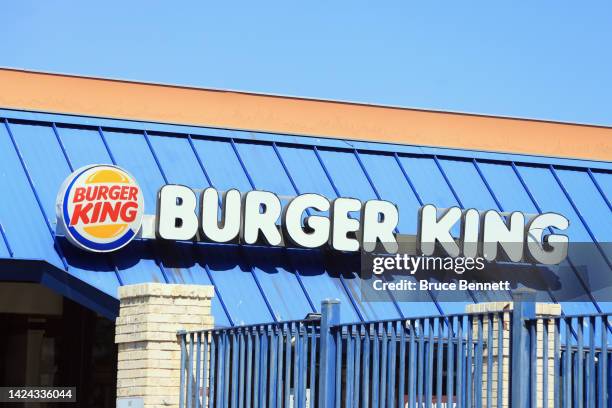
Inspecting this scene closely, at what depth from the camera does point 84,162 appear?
20203 millimetres

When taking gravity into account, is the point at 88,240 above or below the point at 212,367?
above

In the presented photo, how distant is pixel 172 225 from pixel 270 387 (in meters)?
7.09

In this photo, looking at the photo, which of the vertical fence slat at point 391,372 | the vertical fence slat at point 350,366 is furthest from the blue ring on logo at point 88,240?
the vertical fence slat at point 391,372

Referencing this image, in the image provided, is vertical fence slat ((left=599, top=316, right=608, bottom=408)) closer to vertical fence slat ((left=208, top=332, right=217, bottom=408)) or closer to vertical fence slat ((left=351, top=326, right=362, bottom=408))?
vertical fence slat ((left=351, top=326, right=362, bottom=408))

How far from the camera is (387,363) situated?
11.7 m

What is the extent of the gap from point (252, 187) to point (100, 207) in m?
3.32

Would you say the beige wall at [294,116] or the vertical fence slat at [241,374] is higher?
the beige wall at [294,116]

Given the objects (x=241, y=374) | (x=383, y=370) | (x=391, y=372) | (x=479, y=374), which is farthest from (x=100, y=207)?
(x=479, y=374)

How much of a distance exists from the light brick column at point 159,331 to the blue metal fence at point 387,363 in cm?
17

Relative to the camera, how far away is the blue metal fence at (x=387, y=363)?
9617 mm

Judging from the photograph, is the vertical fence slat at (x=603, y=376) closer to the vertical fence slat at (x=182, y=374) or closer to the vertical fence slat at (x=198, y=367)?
the vertical fence slat at (x=198, y=367)

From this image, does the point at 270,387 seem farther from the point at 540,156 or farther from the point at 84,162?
the point at 540,156

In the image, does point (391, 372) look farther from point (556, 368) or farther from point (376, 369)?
point (556, 368)

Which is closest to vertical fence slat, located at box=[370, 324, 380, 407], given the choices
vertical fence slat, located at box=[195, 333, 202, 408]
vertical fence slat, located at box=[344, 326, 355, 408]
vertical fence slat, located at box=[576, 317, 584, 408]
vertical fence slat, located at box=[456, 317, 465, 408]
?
vertical fence slat, located at box=[344, 326, 355, 408]
